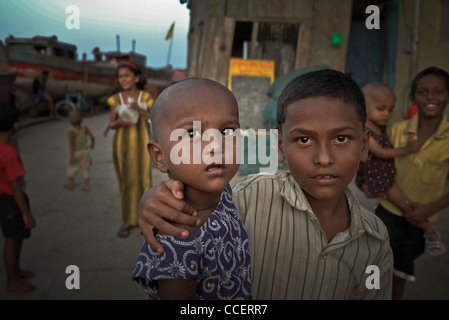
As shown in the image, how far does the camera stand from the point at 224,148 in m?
0.95

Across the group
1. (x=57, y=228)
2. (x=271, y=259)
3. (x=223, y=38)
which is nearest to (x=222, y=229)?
(x=271, y=259)

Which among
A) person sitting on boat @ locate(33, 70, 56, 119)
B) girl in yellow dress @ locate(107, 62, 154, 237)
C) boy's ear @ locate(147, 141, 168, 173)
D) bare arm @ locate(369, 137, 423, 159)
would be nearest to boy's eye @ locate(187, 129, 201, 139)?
boy's ear @ locate(147, 141, 168, 173)

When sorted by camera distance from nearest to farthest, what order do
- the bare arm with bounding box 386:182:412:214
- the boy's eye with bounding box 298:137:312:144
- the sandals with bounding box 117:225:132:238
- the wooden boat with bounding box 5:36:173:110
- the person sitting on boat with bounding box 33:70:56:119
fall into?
the boy's eye with bounding box 298:137:312:144 → the bare arm with bounding box 386:182:412:214 → the sandals with bounding box 117:225:132:238 → the person sitting on boat with bounding box 33:70:56:119 → the wooden boat with bounding box 5:36:173:110

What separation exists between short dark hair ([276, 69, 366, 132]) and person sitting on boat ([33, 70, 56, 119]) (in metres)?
14.3

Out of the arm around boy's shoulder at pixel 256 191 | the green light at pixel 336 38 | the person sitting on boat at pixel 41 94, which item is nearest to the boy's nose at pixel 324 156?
the arm around boy's shoulder at pixel 256 191

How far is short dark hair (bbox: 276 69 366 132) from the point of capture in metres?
1.07

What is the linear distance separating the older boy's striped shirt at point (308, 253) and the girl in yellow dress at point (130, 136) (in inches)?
108

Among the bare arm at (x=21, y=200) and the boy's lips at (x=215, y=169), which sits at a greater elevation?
the boy's lips at (x=215, y=169)

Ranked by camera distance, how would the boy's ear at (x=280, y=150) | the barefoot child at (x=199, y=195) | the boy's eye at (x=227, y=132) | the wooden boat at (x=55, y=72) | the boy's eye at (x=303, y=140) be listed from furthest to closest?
the wooden boat at (x=55, y=72), the boy's ear at (x=280, y=150), the boy's eye at (x=303, y=140), the boy's eye at (x=227, y=132), the barefoot child at (x=199, y=195)

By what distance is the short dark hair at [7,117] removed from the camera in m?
2.61

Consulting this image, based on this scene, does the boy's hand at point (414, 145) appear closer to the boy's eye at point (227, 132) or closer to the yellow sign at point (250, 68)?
the boy's eye at point (227, 132)

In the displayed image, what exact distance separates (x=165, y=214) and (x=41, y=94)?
15.2 m

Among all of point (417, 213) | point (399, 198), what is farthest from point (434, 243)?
point (399, 198)

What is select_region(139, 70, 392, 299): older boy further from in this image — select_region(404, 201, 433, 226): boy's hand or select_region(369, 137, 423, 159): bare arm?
select_region(404, 201, 433, 226): boy's hand
